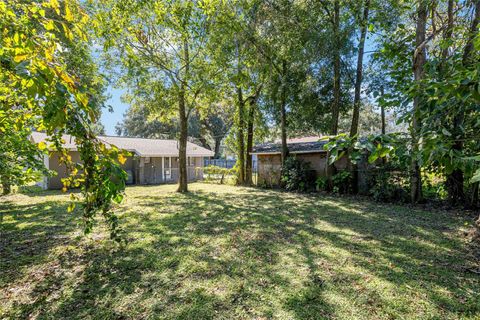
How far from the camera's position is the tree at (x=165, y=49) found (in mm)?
9625

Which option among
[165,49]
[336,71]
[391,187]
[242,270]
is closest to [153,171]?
[165,49]

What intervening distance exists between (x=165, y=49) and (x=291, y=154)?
8.18 m

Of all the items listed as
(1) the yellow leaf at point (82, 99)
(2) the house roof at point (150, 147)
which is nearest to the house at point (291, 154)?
(2) the house roof at point (150, 147)

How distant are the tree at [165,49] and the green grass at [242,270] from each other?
671 cm

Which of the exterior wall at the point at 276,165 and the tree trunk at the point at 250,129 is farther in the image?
the tree trunk at the point at 250,129

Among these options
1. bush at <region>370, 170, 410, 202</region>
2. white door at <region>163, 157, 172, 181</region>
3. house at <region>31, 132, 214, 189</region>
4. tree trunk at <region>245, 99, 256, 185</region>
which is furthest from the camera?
white door at <region>163, 157, 172, 181</region>

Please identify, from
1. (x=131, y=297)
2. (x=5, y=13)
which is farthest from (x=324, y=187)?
(x=5, y=13)

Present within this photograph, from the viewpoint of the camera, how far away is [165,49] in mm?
12156

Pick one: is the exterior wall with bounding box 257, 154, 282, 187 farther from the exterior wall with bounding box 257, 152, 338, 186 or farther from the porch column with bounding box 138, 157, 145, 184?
the porch column with bounding box 138, 157, 145, 184

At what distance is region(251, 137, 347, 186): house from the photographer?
13.4 m

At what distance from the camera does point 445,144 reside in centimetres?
188

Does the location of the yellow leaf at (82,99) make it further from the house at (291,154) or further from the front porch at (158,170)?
the front porch at (158,170)

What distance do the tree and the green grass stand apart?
671 cm

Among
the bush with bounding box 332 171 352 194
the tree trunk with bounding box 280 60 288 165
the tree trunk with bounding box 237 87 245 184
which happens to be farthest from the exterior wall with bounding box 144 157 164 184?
the bush with bounding box 332 171 352 194
